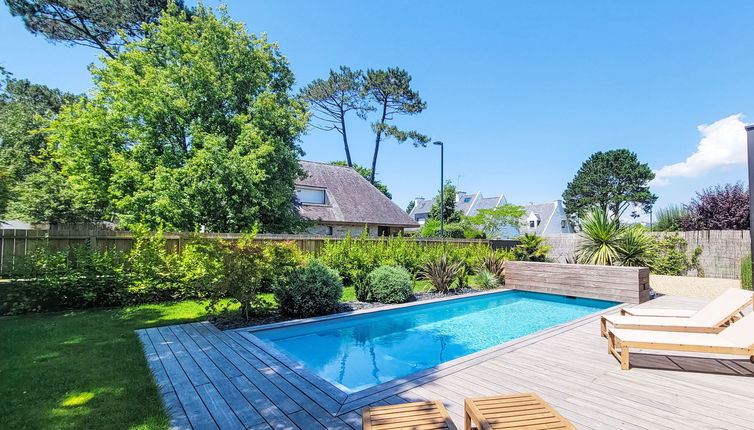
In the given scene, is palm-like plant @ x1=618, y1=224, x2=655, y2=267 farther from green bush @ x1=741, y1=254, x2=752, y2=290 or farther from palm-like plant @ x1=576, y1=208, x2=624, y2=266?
green bush @ x1=741, y1=254, x2=752, y2=290

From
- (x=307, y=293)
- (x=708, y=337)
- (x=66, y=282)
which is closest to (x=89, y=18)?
(x=66, y=282)

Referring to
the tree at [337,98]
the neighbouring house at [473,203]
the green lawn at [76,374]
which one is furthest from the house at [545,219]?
the green lawn at [76,374]

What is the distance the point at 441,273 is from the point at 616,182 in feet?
150

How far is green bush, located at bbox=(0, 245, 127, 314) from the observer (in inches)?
281

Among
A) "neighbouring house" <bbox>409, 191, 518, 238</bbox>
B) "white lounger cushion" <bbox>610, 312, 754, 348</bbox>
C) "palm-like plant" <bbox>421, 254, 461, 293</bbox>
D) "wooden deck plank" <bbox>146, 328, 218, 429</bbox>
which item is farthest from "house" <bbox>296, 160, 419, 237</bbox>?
"white lounger cushion" <bbox>610, 312, 754, 348</bbox>

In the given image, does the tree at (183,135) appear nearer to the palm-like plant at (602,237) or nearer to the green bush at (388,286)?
the green bush at (388,286)

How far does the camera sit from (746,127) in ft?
22.4

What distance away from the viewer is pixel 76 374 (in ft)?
13.3

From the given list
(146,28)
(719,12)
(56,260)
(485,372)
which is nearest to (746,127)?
(719,12)

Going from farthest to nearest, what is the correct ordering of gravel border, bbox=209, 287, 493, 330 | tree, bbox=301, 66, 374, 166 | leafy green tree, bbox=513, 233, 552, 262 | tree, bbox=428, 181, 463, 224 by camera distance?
tree, bbox=428, 181, 463, 224, tree, bbox=301, 66, 374, 166, leafy green tree, bbox=513, 233, 552, 262, gravel border, bbox=209, 287, 493, 330

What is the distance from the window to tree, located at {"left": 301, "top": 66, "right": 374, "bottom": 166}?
1039cm

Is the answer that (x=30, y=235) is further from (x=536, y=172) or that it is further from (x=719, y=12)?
(x=536, y=172)

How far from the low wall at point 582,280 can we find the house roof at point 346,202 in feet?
41.1

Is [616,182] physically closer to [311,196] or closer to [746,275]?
[746,275]
